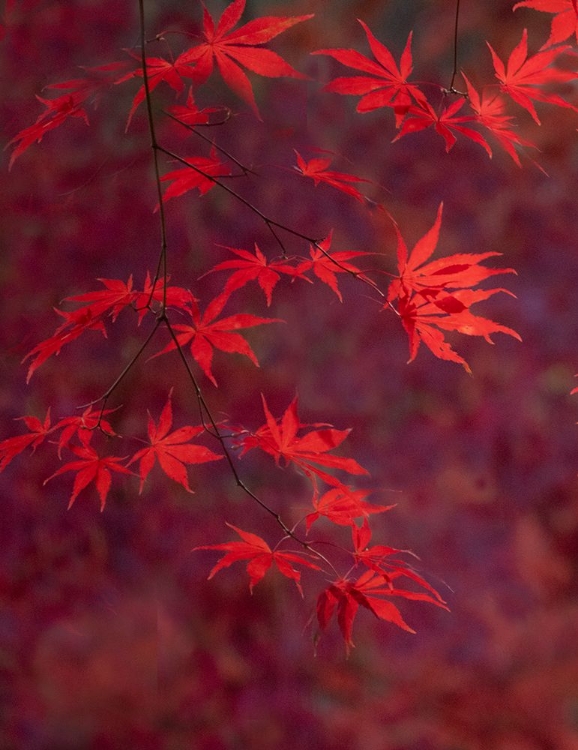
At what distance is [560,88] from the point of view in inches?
39.4

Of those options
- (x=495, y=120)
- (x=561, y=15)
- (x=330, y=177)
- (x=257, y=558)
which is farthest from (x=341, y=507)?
(x=561, y=15)

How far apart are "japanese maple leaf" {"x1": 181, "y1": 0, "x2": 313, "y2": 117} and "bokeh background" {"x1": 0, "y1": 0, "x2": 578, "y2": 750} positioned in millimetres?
348

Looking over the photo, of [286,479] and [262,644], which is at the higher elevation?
[286,479]

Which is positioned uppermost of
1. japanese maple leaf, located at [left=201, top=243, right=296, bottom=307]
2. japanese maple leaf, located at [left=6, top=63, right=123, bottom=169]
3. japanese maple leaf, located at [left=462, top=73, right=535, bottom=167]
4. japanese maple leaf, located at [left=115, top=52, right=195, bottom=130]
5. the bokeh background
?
japanese maple leaf, located at [left=115, top=52, right=195, bottom=130]

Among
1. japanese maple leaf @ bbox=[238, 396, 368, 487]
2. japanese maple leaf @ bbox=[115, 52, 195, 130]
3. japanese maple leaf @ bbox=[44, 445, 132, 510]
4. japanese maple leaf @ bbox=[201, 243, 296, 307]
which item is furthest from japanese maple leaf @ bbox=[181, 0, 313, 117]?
japanese maple leaf @ bbox=[44, 445, 132, 510]

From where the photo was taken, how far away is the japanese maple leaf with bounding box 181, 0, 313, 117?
0.59m

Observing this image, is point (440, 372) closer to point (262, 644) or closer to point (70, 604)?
point (262, 644)

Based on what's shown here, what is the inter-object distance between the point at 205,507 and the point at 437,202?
551 mm

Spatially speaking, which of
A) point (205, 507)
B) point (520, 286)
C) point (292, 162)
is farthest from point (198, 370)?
point (520, 286)

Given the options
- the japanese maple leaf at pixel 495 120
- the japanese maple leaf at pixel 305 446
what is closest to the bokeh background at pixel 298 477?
the japanese maple leaf at pixel 495 120

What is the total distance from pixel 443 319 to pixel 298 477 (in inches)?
15.9

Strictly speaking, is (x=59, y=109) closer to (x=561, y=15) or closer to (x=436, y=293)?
(x=436, y=293)

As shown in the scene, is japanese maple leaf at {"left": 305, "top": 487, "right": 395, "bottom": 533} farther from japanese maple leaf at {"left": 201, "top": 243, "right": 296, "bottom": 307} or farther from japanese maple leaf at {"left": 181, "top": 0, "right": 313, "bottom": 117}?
japanese maple leaf at {"left": 181, "top": 0, "right": 313, "bottom": 117}

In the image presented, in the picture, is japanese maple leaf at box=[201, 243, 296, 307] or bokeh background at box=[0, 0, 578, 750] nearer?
japanese maple leaf at box=[201, 243, 296, 307]
